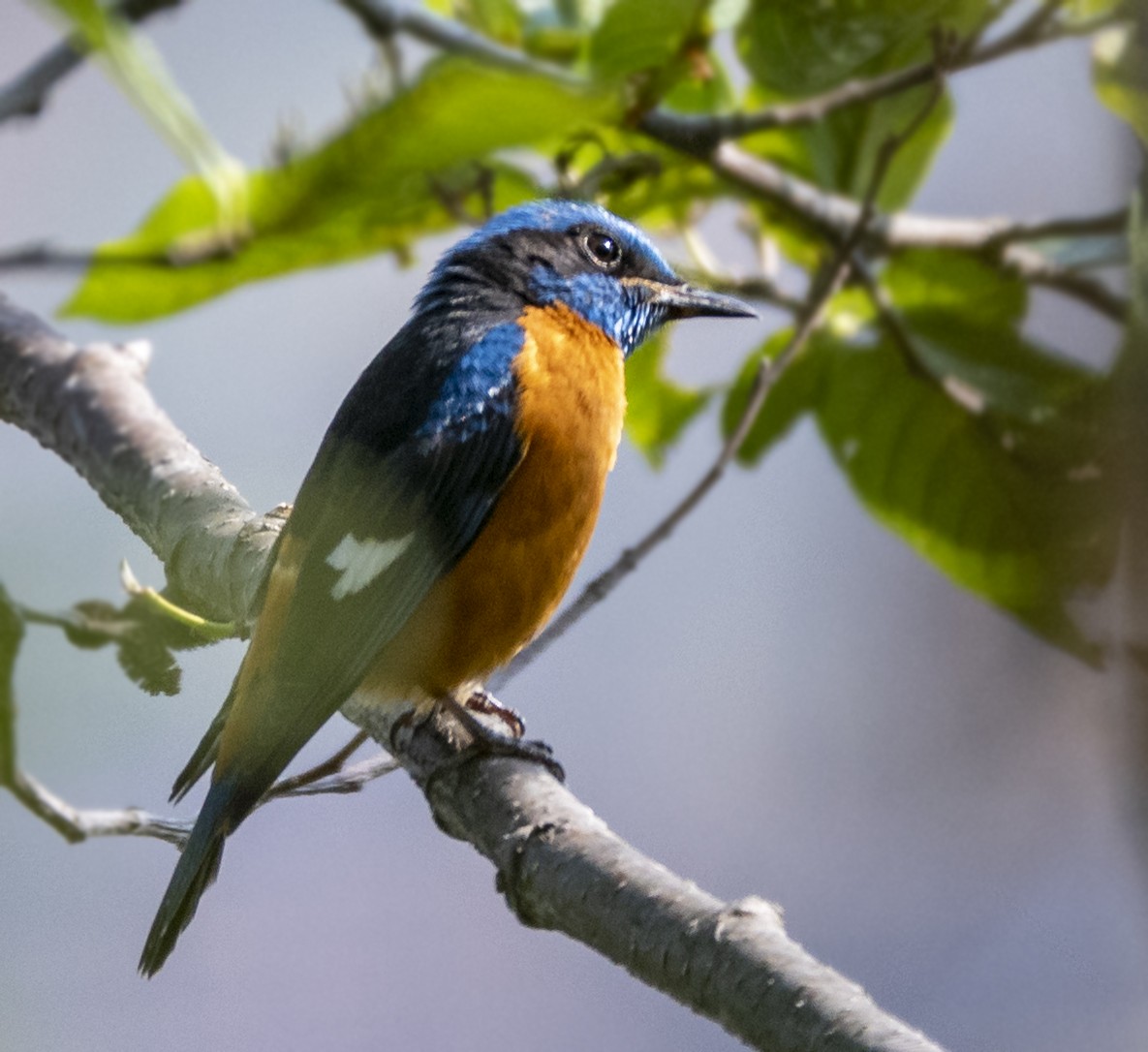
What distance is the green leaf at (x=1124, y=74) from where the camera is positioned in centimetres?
213

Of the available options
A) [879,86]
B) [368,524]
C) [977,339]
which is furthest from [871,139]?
[368,524]

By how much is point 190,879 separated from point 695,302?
6.00 feet

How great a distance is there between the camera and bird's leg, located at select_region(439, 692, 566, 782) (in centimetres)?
251

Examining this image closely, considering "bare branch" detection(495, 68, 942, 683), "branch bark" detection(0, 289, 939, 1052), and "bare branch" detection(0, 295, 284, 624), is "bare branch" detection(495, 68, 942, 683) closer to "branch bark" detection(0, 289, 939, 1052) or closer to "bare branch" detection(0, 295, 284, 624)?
"branch bark" detection(0, 289, 939, 1052)

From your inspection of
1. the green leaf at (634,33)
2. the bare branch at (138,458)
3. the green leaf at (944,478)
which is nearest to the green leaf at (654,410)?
the green leaf at (944,478)

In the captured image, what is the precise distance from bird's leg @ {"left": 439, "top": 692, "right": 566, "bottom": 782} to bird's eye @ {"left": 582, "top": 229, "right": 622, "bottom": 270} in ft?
3.90

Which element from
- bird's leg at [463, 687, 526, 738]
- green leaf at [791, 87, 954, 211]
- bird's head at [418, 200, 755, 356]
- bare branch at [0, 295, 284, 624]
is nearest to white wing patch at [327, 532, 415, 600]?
bare branch at [0, 295, 284, 624]

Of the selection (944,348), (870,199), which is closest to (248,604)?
(870,199)

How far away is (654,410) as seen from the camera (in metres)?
3.55

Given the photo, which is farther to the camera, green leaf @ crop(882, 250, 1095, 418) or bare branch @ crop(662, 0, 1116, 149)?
green leaf @ crop(882, 250, 1095, 418)

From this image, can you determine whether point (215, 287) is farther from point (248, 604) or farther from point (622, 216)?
point (622, 216)

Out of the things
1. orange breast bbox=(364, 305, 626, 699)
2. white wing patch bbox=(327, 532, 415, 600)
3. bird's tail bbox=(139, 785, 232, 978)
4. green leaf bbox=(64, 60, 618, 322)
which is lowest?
bird's tail bbox=(139, 785, 232, 978)

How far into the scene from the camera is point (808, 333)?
3.18m

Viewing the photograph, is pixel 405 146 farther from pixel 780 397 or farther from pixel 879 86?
pixel 780 397
